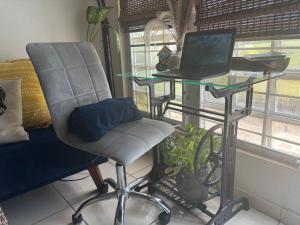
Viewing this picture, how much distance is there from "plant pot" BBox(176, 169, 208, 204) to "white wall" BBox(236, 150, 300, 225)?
28 cm

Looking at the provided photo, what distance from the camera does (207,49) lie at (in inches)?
48.8

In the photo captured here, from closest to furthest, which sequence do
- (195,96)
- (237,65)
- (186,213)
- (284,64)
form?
(284,64)
(237,65)
(186,213)
(195,96)

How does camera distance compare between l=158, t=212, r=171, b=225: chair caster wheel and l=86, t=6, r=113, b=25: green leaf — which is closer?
l=158, t=212, r=171, b=225: chair caster wheel

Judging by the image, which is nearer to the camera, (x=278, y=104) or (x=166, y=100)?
(x=278, y=104)

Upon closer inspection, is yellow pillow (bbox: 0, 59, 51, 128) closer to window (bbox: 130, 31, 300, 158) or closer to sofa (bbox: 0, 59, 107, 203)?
sofa (bbox: 0, 59, 107, 203)

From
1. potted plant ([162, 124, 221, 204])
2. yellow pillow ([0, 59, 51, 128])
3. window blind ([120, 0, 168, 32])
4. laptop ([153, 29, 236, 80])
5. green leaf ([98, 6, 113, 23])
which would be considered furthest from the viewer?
green leaf ([98, 6, 113, 23])

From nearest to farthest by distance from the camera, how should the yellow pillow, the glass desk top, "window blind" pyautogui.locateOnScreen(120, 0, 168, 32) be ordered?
the glass desk top, the yellow pillow, "window blind" pyautogui.locateOnScreen(120, 0, 168, 32)

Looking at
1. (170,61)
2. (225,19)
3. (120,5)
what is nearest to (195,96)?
(170,61)

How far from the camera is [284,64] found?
1.11 meters

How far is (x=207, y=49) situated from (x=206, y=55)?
1.2 inches

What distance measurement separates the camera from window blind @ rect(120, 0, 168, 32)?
5.86 feet

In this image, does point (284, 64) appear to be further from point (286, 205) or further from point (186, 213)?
point (186, 213)

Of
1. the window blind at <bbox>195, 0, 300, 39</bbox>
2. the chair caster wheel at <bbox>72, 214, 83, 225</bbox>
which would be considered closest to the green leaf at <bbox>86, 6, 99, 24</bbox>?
the window blind at <bbox>195, 0, 300, 39</bbox>

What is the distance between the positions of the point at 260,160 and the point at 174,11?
1027mm
